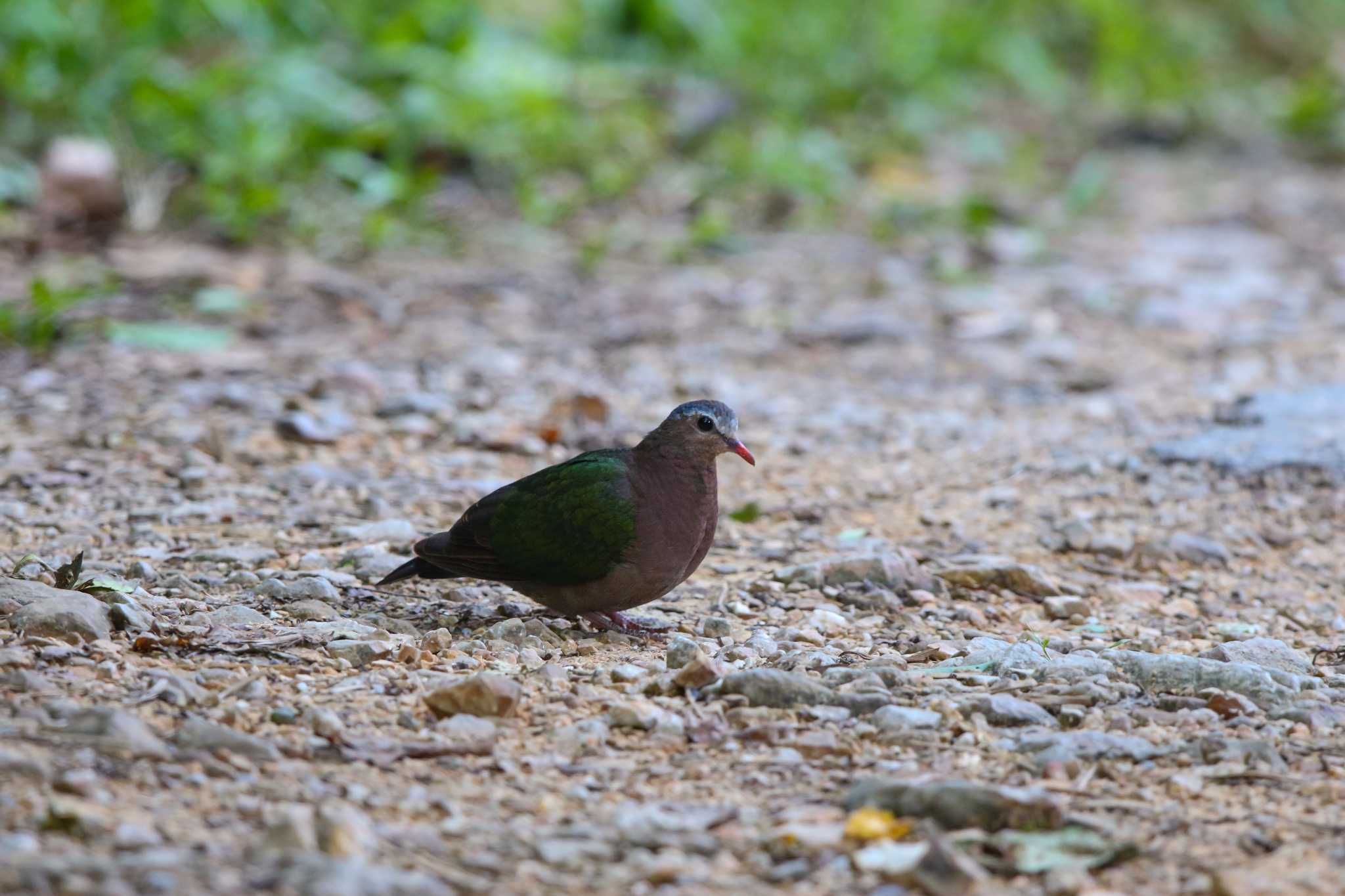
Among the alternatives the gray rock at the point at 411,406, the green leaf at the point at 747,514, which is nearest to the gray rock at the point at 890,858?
the green leaf at the point at 747,514

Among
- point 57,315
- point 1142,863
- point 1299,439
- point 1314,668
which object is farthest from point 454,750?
point 57,315

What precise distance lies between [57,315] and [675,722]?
422 centimetres

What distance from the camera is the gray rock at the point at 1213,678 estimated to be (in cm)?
328

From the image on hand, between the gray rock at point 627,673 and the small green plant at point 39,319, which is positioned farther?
the small green plant at point 39,319

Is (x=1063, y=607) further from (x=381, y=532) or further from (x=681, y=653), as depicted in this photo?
(x=381, y=532)

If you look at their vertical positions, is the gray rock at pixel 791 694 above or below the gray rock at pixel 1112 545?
above

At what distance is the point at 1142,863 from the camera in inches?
100

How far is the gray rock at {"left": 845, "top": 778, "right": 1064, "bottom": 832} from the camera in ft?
8.61

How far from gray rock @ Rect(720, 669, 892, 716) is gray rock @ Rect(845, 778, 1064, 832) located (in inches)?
18.9

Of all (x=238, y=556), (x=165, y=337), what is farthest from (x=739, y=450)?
(x=165, y=337)

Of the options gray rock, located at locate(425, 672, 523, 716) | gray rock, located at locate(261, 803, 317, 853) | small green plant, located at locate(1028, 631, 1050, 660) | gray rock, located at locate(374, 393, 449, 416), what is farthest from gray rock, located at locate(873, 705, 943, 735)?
gray rock, located at locate(374, 393, 449, 416)

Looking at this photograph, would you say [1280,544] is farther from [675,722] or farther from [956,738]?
[675,722]

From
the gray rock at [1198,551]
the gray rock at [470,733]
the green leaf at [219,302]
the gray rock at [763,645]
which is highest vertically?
the green leaf at [219,302]

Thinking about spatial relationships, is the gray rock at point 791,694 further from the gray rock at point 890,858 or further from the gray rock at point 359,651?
the gray rock at point 359,651
